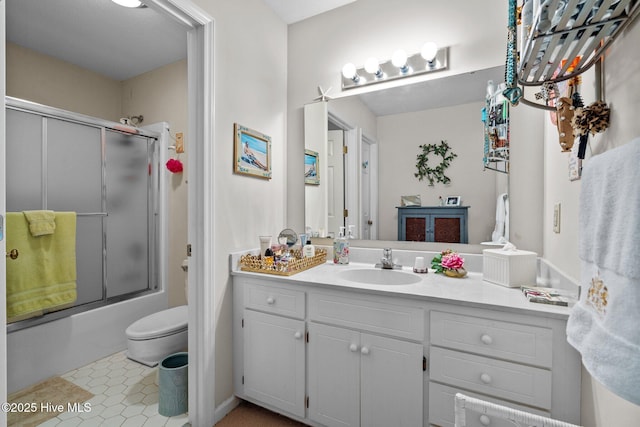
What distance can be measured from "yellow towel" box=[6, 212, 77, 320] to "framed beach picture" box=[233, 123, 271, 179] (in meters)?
1.47

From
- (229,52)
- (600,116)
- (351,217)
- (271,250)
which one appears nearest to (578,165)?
(600,116)

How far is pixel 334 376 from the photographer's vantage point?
1.44 metres

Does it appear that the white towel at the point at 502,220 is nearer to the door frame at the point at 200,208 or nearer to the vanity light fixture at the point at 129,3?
the door frame at the point at 200,208

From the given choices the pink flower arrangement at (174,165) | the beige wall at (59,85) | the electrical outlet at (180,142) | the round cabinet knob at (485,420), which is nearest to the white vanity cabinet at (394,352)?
the round cabinet knob at (485,420)

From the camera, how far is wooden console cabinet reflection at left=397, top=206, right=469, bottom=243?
1708mm

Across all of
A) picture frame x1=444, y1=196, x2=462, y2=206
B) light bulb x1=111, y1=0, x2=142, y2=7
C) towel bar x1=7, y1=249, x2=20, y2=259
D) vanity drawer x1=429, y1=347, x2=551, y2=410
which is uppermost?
light bulb x1=111, y1=0, x2=142, y2=7

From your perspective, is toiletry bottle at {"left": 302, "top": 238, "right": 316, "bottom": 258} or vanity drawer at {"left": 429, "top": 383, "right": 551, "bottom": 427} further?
toiletry bottle at {"left": 302, "top": 238, "right": 316, "bottom": 258}

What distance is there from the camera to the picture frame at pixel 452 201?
1.70m

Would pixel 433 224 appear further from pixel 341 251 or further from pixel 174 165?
pixel 174 165

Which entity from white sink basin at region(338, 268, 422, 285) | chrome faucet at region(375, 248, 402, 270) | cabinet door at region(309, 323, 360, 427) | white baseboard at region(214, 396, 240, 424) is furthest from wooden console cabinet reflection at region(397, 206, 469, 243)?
white baseboard at region(214, 396, 240, 424)

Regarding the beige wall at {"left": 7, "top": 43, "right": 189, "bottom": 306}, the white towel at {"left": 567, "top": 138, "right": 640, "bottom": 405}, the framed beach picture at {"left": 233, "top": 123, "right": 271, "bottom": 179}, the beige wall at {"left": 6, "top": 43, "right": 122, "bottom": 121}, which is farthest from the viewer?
the beige wall at {"left": 7, "top": 43, "right": 189, "bottom": 306}

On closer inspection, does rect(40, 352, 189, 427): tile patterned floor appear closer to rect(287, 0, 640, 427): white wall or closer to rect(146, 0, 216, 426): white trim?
rect(146, 0, 216, 426): white trim

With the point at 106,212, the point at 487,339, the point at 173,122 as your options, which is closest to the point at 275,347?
the point at 487,339

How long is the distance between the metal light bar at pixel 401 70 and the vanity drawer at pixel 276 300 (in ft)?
4.52
